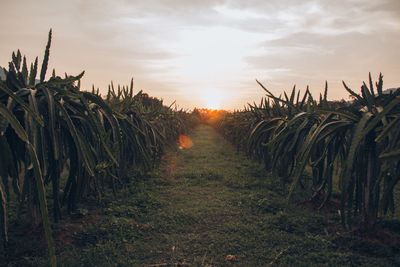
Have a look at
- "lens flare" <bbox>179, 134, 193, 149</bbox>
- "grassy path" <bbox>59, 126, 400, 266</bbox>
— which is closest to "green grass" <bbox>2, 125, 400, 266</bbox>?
"grassy path" <bbox>59, 126, 400, 266</bbox>

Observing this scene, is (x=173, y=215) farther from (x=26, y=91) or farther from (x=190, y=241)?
(x=26, y=91)

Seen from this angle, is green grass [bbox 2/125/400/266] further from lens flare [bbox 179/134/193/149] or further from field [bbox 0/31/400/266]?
lens flare [bbox 179/134/193/149]

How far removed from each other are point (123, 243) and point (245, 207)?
216 cm

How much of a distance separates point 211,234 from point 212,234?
0.05 feet

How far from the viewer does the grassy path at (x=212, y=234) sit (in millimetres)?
2771

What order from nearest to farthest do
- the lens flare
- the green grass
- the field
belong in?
1. the field
2. the green grass
3. the lens flare

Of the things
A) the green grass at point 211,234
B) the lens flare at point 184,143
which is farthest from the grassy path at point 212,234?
the lens flare at point 184,143

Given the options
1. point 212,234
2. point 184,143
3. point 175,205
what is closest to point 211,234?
point 212,234

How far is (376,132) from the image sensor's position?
2729 millimetres

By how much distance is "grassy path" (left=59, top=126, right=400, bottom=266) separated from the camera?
9.09ft

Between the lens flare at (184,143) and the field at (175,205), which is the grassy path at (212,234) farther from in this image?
the lens flare at (184,143)

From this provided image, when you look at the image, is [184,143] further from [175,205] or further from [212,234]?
[212,234]

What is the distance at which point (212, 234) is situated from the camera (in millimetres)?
3420

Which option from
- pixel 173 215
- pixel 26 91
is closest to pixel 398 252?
pixel 173 215
